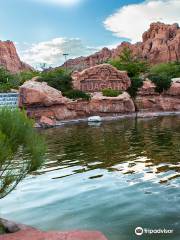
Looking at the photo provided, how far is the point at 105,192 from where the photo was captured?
13.2 meters

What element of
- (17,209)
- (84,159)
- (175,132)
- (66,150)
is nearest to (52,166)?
(84,159)

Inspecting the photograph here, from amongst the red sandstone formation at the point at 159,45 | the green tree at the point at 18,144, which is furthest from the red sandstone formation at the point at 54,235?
the red sandstone formation at the point at 159,45

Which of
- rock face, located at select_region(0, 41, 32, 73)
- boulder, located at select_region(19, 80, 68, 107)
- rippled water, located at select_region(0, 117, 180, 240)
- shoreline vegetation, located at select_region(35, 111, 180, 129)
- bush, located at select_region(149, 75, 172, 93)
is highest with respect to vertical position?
rock face, located at select_region(0, 41, 32, 73)

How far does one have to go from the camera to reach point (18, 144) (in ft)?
31.4

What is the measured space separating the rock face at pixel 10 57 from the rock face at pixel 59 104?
74.9 metres

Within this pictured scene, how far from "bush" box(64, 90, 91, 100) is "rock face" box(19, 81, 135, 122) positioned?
0.79m

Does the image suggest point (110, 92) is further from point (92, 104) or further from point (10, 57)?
point (10, 57)

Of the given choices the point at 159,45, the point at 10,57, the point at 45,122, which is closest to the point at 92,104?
the point at 45,122

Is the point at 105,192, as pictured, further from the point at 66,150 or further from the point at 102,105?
the point at 102,105

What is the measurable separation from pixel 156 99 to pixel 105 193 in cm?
4330

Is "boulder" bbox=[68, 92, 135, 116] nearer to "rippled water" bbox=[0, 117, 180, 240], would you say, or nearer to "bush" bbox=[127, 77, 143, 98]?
"bush" bbox=[127, 77, 143, 98]

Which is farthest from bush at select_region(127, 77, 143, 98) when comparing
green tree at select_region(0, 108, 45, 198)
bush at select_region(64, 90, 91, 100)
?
green tree at select_region(0, 108, 45, 198)

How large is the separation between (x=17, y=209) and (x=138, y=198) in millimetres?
3850

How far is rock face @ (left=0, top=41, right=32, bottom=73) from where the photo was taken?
4818 inches
